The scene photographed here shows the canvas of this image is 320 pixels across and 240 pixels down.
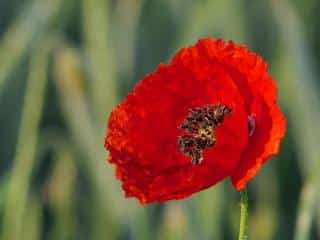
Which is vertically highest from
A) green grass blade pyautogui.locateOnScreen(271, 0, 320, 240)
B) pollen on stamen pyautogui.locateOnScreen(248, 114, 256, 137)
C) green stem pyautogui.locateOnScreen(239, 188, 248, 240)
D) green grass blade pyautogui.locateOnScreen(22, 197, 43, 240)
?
green grass blade pyautogui.locateOnScreen(271, 0, 320, 240)

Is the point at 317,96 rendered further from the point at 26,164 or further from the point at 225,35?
the point at 26,164

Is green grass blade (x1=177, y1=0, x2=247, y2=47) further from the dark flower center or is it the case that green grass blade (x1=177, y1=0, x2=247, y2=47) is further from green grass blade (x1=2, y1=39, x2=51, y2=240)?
the dark flower center

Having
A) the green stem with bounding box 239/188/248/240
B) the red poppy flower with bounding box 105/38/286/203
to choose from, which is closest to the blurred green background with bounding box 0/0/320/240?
the red poppy flower with bounding box 105/38/286/203

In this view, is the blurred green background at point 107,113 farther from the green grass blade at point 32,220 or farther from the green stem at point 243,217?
the green stem at point 243,217

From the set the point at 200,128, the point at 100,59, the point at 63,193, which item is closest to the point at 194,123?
the point at 200,128

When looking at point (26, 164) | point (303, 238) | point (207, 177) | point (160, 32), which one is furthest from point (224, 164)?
point (160, 32)

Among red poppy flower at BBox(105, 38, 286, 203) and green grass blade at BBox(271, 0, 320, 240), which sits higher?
green grass blade at BBox(271, 0, 320, 240)
